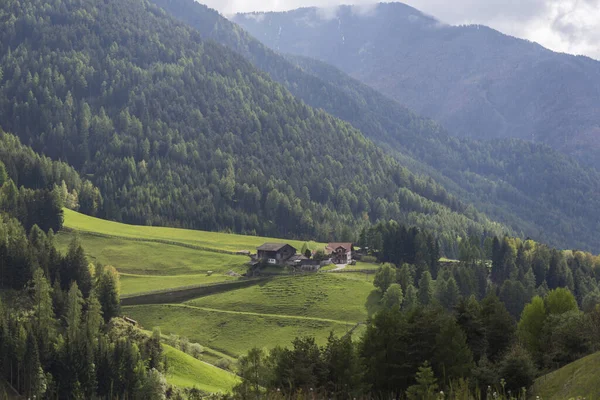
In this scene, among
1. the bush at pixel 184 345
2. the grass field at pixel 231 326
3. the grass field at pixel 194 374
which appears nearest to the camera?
the grass field at pixel 194 374

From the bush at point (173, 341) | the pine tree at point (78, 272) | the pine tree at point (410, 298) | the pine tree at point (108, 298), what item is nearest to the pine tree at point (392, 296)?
the pine tree at point (410, 298)

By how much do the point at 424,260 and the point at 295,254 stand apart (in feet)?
123

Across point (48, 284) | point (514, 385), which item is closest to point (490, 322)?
point (514, 385)

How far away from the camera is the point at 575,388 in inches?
1918

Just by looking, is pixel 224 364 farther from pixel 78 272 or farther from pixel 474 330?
pixel 474 330

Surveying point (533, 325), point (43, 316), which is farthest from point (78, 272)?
point (533, 325)

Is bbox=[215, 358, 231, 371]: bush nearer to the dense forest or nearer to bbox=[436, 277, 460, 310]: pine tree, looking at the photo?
the dense forest

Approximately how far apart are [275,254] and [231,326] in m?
42.5

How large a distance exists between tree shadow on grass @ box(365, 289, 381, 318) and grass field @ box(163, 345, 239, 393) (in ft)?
135

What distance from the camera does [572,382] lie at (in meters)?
51.3

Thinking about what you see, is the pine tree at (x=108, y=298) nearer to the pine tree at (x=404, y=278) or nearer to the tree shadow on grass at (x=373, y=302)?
the tree shadow on grass at (x=373, y=302)

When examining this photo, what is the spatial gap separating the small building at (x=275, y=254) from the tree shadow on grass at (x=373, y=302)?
34728 millimetres

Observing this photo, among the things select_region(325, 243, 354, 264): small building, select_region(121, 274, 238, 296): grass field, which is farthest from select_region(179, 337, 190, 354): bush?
select_region(325, 243, 354, 264): small building

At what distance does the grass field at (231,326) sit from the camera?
13500cm
